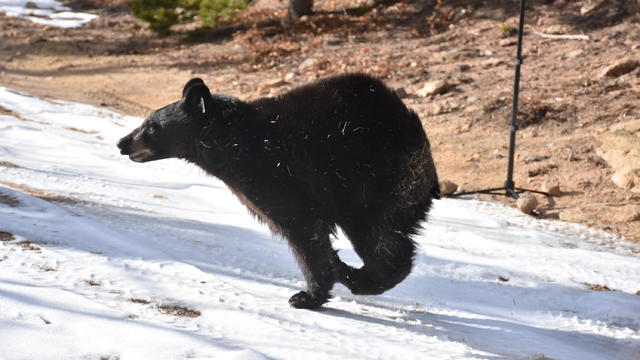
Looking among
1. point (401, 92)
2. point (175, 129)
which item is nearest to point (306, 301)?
point (175, 129)

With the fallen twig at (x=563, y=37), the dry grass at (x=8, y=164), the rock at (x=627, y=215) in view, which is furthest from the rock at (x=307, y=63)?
the rock at (x=627, y=215)

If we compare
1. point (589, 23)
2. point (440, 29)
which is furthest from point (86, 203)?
point (440, 29)

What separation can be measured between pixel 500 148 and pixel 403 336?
576 centimetres

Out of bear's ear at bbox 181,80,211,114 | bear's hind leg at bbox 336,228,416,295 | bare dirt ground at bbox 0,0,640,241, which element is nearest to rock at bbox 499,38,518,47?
bare dirt ground at bbox 0,0,640,241

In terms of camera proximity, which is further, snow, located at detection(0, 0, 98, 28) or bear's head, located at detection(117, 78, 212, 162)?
snow, located at detection(0, 0, 98, 28)

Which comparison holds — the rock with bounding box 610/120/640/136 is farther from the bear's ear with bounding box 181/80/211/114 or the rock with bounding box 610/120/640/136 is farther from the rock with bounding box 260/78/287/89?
the rock with bounding box 260/78/287/89

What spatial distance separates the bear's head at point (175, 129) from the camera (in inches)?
166

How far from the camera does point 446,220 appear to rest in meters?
6.64

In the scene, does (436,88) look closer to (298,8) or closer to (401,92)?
(401,92)

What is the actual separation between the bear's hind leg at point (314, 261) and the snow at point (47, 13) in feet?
68.5

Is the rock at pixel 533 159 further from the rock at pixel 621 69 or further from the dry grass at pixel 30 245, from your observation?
the dry grass at pixel 30 245

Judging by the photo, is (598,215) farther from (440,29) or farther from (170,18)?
(170,18)

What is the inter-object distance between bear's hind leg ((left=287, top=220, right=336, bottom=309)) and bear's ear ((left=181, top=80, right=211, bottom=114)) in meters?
0.91

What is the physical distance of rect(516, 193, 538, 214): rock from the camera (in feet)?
23.5
